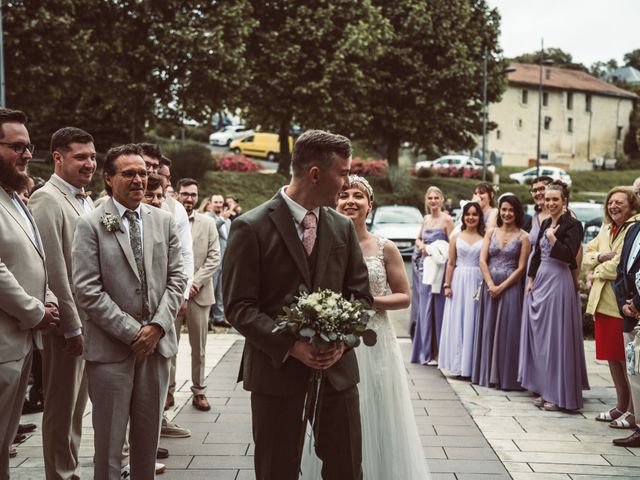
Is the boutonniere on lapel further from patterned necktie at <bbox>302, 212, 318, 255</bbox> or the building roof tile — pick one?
the building roof tile

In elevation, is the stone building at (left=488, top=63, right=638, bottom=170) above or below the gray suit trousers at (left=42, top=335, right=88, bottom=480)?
above

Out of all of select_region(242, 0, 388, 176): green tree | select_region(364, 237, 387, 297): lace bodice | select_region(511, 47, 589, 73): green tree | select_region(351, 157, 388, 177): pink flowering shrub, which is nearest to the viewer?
select_region(364, 237, 387, 297): lace bodice

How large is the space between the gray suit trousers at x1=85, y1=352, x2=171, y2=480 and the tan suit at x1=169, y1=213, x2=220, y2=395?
2.39 m

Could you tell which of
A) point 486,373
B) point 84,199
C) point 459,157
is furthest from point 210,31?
point 459,157

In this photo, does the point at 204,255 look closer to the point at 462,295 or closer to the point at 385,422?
the point at 385,422

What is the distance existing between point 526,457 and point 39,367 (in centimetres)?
472

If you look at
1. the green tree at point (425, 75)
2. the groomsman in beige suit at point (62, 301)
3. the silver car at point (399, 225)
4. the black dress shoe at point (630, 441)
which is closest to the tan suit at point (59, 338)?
the groomsman in beige suit at point (62, 301)

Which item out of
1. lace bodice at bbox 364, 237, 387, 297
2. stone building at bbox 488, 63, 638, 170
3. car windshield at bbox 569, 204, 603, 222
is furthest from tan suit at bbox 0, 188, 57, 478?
stone building at bbox 488, 63, 638, 170

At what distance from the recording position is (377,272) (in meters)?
5.43

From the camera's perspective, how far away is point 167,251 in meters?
4.83

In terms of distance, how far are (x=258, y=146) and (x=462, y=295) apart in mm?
42385

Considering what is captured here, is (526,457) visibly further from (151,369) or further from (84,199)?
(84,199)

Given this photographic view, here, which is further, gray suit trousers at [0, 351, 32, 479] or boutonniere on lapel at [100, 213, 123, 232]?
boutonniere on lapel at [100, 213, 123, 232]

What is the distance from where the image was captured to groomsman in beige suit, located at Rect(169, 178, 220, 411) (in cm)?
721
